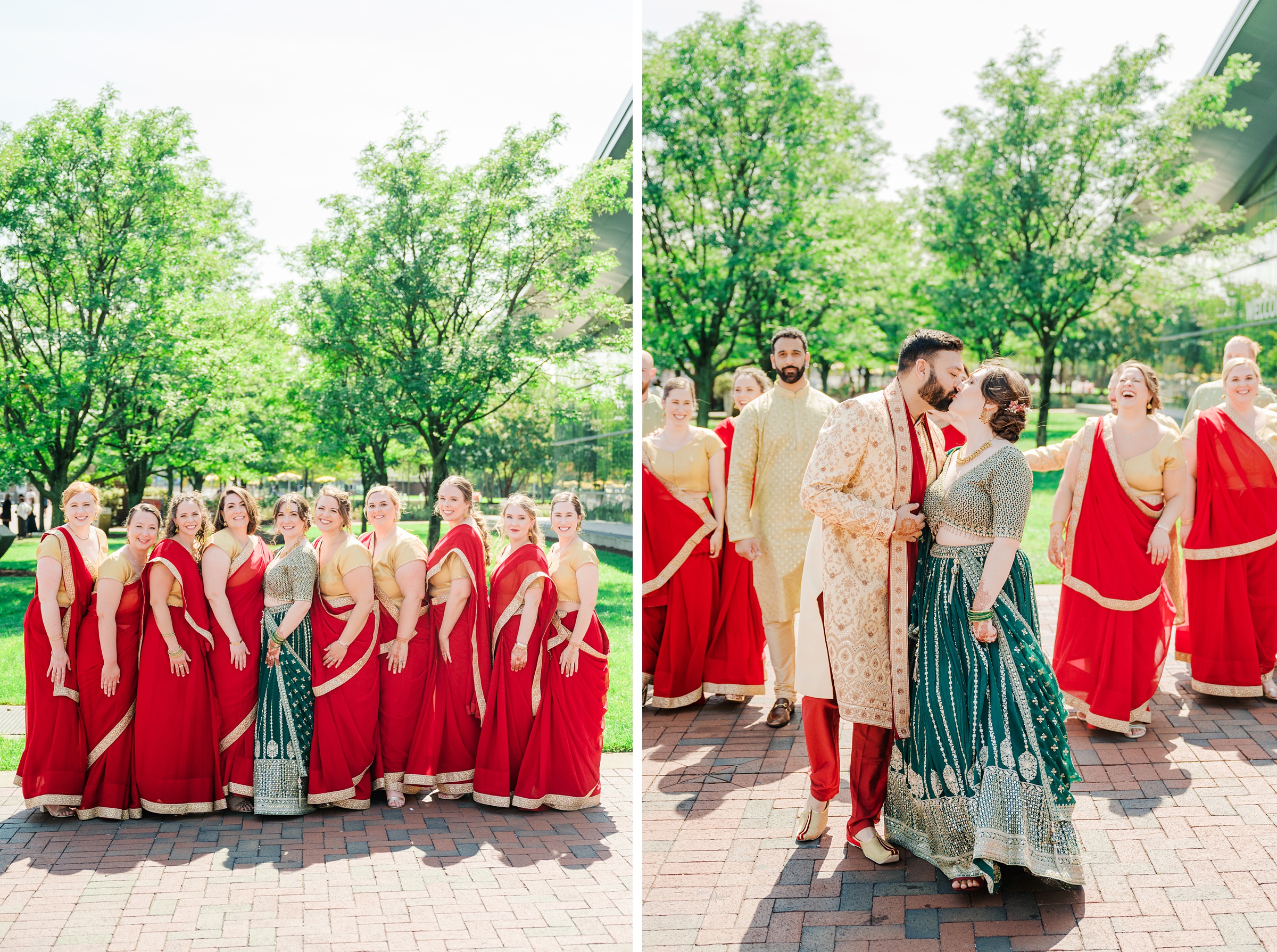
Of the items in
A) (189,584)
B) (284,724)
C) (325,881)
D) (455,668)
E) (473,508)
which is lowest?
(325,881)

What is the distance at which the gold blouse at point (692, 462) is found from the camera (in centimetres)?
571

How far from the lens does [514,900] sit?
4.05 metres

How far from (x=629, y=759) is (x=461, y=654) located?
5.24 feet

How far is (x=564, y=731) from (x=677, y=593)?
1087 millimetres

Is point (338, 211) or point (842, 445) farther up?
point (338, 211)

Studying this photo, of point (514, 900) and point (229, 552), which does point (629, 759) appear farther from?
point (229, 552)

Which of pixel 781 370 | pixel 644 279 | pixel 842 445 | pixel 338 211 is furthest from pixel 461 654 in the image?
pixel 338 211

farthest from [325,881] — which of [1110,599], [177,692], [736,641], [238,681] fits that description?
[1110,599]

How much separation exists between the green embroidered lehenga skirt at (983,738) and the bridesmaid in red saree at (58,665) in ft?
13.4

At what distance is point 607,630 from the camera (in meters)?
12.9

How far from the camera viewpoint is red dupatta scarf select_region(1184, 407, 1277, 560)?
5.41 metres

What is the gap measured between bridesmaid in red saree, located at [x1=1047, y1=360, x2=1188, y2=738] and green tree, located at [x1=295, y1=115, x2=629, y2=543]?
1179 centimetres

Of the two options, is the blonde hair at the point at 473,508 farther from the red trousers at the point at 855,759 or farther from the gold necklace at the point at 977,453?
the gold necklace at the point at 977,453

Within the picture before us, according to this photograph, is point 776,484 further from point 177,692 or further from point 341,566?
point 177,692
